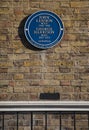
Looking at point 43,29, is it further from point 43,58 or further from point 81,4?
point 81,4

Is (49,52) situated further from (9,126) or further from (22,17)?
(9,126)

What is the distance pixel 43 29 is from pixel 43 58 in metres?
0.46

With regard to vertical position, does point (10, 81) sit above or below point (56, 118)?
above

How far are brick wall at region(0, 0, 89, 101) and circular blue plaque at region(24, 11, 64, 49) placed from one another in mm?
93

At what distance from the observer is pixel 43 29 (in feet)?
22.3

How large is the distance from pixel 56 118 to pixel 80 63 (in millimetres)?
961

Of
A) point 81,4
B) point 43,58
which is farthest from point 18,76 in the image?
point 81,4

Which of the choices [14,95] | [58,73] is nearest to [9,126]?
[14,95]

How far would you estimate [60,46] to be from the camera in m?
6.82

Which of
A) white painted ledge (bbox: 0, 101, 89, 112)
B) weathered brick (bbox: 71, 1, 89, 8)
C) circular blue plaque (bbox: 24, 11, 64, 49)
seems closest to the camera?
white painted ledge (bbox: 0, 101, 89, 112)

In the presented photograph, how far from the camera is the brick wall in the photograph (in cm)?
677

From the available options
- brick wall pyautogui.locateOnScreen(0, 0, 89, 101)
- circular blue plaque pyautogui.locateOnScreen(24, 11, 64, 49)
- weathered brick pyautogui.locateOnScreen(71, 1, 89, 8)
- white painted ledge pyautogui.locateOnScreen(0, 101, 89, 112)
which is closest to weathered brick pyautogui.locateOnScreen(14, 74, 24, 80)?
brick wall pyautogui.locateOnScreen(0, 0, 89, 101)

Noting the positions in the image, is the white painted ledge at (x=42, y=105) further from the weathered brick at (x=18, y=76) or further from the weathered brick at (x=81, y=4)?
the weathered brick at (x=81, y=4)

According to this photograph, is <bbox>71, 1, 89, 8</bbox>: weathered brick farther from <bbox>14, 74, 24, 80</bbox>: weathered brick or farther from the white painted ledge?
the white painted ledge
